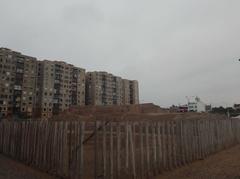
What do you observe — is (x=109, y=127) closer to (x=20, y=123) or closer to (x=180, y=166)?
(x=180, y=166)

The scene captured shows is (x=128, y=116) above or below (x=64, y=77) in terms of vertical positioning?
below

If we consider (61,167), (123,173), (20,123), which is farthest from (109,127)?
(20,123)

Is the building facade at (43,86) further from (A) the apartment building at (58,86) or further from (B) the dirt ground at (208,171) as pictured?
(B) the dirt ground at (208,171)

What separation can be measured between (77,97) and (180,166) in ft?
211

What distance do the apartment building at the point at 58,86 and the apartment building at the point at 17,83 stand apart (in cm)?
218

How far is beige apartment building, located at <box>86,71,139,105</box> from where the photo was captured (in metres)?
75.9

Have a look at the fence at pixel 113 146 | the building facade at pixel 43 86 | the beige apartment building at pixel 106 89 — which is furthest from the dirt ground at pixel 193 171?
the beige apartment building at pixel 106 89

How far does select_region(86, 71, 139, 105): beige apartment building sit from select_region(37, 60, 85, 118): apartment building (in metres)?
5.41

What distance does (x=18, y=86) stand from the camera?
181 ft

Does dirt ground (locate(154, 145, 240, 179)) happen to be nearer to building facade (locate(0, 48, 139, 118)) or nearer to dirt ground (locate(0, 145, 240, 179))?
dirt ground (locate(0, 145, 240, 179))

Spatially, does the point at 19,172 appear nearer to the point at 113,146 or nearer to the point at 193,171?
the point at 113,146

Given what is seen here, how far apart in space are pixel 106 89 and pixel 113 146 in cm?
7304

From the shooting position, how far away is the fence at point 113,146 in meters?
5.46

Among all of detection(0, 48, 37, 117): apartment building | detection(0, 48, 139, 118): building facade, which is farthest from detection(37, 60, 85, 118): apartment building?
detection(0, 48, 37, 117): apartment building
